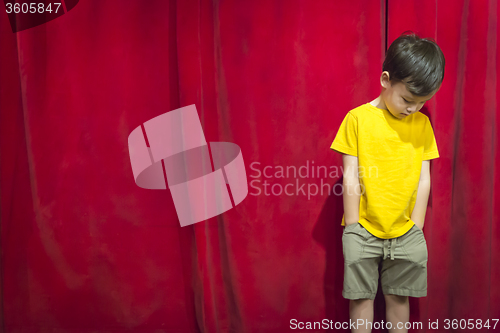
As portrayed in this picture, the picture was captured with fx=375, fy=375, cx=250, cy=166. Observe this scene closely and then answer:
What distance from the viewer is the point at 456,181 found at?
1523mm

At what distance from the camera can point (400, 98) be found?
3.86ft

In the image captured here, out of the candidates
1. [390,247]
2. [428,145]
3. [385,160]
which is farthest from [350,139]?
[390,247]

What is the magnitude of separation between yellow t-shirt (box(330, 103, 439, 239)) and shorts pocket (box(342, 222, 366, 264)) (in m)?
0.03

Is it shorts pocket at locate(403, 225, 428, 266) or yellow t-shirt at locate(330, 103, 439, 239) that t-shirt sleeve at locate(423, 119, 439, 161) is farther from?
shorts pocket at locate(403, 225, 428, 266)

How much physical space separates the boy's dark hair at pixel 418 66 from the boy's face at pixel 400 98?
0.02m

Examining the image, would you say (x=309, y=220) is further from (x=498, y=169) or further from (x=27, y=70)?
(x=27, y=70)

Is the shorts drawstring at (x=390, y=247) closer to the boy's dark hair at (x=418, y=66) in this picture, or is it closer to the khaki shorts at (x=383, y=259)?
the khaki shorts at (x=383, y=259)

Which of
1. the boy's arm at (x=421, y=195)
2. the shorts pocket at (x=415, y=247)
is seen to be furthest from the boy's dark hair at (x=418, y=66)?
the shorts pocket at (x=415, y=247)

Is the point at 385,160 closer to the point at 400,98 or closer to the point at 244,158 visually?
the point at 400,98

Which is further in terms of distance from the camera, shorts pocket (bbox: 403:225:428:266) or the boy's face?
shorts pocket (bbox: 403:225:428:266)

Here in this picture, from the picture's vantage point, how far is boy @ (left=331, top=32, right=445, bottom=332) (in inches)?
48.8

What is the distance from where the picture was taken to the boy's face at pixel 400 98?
3.82 ft

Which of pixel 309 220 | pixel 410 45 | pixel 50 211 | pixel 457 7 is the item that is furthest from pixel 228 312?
pixel 457 7

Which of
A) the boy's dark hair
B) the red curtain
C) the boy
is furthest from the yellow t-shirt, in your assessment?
the red curtain
